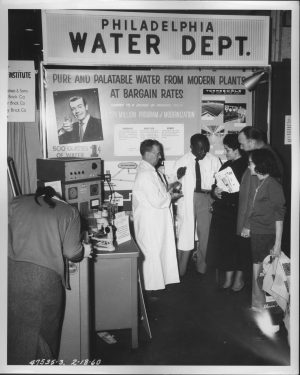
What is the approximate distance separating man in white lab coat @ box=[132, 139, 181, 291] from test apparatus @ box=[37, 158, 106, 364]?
0.46m

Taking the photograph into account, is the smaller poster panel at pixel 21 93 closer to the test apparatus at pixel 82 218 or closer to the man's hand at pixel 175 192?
the test apparatus at pixel 82 218

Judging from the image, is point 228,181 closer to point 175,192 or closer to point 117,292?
point 175,192

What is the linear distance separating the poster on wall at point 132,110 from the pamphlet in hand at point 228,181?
94cm

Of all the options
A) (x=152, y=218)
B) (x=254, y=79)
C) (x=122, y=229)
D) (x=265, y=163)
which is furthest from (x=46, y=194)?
(x=254, y=79)

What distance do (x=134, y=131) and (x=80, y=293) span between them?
229 centimetres

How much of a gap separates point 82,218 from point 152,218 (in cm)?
79

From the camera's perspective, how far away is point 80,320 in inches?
105

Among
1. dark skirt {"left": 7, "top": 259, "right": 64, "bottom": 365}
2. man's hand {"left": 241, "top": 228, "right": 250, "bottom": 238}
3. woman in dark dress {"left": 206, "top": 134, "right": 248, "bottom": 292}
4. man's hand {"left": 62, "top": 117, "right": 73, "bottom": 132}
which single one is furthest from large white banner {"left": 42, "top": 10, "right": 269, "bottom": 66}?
dark skirt {"left": 7, "top": 259, "right": 64, "bottom": 365}

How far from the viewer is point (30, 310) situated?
232 centimetres

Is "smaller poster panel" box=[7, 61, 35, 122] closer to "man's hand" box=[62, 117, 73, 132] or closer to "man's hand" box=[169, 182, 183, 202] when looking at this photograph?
"man's hand" box=[62, 117, 73, 132]

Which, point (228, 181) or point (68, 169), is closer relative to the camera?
point (68, 169)

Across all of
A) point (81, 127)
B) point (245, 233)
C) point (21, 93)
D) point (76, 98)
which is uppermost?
point (76, 98)

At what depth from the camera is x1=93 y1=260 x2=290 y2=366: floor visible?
9.68 ft

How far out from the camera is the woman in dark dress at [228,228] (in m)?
3.75
